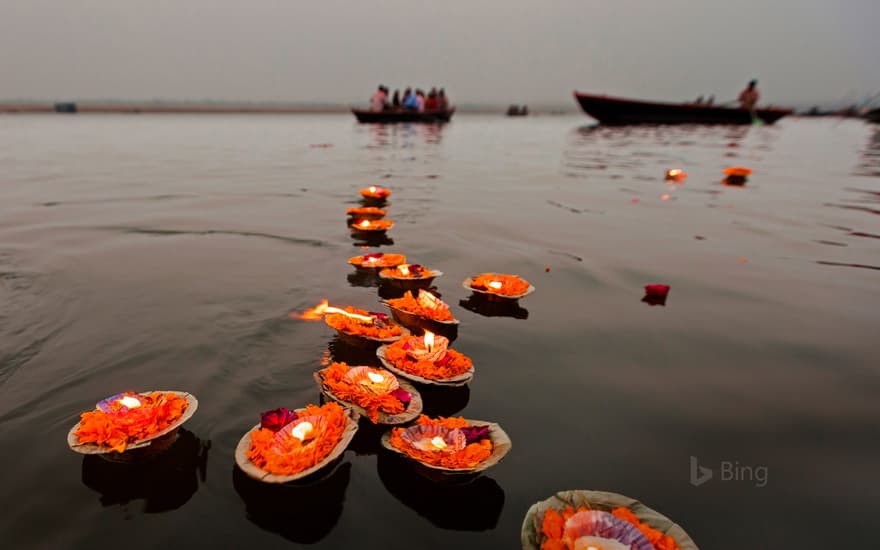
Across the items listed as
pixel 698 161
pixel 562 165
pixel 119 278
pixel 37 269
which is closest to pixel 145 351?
pixel 119 278

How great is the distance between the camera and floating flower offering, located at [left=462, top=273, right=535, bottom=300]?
5306mm

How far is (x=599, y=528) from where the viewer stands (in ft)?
7.36

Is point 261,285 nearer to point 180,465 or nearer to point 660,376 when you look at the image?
point 180,465

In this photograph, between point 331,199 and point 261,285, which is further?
point 331,199

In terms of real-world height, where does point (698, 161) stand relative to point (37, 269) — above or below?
above

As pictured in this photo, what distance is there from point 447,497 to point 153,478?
190 centimetres

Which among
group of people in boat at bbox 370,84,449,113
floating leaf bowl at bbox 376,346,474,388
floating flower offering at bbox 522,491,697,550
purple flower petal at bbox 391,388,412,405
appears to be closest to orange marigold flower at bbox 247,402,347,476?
purple flower petal at bbox 391,388,412,405

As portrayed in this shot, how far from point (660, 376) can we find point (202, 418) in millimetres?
3953

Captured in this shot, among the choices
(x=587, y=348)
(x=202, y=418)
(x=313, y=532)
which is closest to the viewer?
(x=313, y=532)

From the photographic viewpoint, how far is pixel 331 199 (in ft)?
39.8

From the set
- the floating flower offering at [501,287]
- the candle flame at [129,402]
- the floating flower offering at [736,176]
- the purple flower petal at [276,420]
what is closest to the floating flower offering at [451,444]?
the purple flower petal at [276,420]

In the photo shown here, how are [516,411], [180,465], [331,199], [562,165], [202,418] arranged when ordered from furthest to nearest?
[562,165], [331,199], [516,411], [202,418], [180,465]

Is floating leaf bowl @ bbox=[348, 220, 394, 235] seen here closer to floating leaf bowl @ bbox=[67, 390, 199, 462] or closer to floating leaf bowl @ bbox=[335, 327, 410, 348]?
floating leaf bowl @ bbox=[335, 327, 410, 348]

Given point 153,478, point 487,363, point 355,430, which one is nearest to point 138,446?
point 153,478
